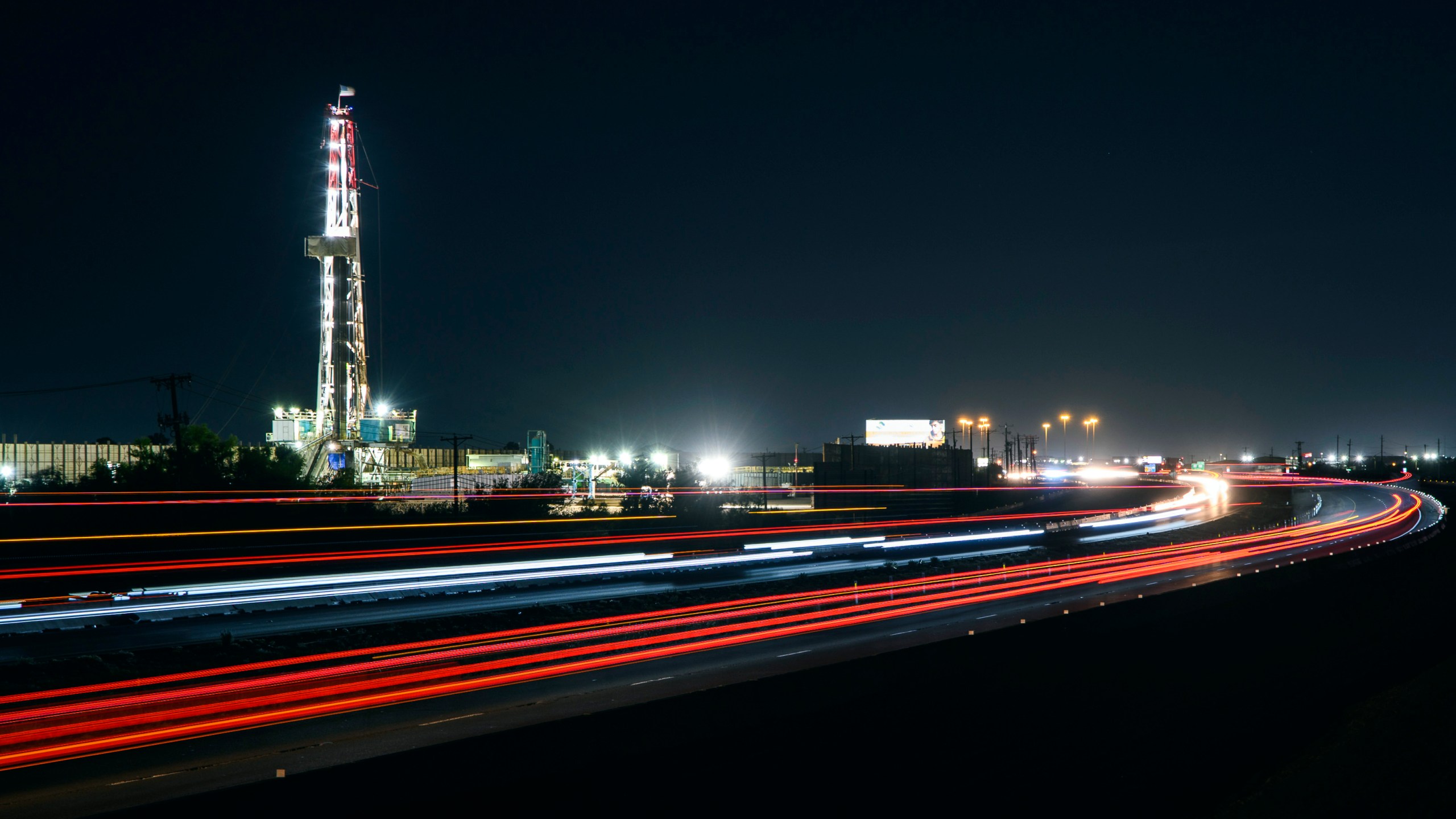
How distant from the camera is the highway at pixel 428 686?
8766 mm

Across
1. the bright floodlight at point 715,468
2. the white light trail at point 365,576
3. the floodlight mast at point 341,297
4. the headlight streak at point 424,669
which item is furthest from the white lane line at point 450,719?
the bright floodlight at point 715,468

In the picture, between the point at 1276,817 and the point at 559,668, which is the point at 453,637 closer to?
the point at 559,668

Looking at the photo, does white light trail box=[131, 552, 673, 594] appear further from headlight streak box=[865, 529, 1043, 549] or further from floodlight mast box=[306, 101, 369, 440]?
floodlight mast box=[306, 101, 369, 440]

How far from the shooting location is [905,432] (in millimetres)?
123125

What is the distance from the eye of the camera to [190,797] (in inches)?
192

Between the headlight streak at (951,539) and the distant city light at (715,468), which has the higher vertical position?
the distant city light at (715,468)

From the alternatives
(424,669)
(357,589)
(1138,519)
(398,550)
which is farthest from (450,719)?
(1138,519)

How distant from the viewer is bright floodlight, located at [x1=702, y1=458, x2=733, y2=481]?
240 feet

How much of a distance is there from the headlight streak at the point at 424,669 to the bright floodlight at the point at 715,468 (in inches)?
1858

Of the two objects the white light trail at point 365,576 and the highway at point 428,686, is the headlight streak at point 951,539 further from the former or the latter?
the highway at point 428,686

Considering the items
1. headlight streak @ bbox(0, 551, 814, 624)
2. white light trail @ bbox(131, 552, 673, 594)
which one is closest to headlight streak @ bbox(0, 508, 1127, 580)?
white light trail @ bbox(131, 552, 673, 594)

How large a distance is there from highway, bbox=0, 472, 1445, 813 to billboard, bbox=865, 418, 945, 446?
9866cm

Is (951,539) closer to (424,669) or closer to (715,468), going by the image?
(424,669)

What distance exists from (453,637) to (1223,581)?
41.1 feet
